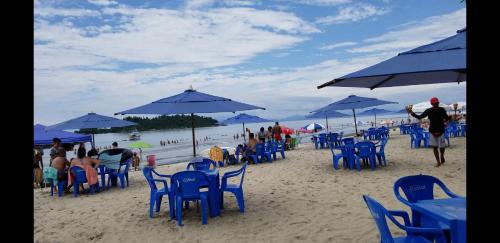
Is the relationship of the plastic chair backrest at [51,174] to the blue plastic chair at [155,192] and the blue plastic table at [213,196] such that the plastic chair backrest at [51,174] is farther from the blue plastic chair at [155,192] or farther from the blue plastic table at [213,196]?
the blue plastic table at [213,196]

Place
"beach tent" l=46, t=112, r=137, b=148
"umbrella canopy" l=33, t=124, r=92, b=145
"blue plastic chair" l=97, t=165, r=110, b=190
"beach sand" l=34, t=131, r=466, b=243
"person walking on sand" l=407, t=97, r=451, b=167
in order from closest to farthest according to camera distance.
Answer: "beach sand" l=34, t=131, r=466, b=243 → "person walking on sand" l=407, t=97, r=451, b=167 → "blue plastic chair" l=97, t=165, r=110, b=190 → "umbrella canopy" l=33, t=124, r=92, b=145 → "beach tent" l=46, t=112, r=137, b=148

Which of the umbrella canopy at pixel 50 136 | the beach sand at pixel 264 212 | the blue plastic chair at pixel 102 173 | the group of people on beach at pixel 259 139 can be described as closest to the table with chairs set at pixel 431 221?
the beach sand at pixel 264 212

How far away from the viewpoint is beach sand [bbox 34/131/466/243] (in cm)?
459

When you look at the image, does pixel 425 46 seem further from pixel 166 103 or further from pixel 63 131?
pixel 63 131

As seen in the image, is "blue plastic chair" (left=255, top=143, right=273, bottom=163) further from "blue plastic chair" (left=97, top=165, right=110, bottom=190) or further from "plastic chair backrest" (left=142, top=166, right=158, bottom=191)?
"plastic chair backrest" (left=142, top=166, right=158, bottom=191)

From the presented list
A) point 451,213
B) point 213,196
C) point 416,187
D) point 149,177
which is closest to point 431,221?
point 451,213

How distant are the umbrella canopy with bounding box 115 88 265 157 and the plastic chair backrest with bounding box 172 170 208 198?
1.97 metres

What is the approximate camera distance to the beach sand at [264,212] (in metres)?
4.59

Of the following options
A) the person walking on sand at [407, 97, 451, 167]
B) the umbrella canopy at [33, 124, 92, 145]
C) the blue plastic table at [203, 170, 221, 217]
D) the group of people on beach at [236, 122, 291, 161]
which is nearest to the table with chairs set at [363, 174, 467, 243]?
the blue plastic table at [203, 170, 221, 217]

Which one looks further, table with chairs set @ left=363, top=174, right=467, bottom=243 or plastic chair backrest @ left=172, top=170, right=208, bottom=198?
plastic chair backrest @ left=172, top=170, right=208, bottom=198

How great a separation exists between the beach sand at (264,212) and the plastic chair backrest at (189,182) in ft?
1.60

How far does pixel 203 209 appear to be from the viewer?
5125 mm

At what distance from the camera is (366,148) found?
902 centimetres
